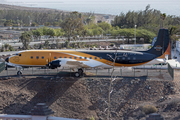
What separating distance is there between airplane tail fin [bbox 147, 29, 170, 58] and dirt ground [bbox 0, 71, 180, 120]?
14.5ft

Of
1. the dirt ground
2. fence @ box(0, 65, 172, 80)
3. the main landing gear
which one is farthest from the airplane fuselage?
the dirt ground

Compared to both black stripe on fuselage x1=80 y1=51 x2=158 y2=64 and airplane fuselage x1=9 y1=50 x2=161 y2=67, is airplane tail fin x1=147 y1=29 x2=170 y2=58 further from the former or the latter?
black stripe on fuselage x1=80 y1=51 x2=158 y2=64

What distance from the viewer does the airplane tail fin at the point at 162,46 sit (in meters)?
35.2

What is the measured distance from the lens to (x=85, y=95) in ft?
100.0

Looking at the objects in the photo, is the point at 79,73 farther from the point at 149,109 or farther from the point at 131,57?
the point at 149,109

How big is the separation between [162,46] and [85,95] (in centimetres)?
1442

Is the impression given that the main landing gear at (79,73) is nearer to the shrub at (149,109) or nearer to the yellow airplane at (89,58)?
the yellow airplane at (89,58)

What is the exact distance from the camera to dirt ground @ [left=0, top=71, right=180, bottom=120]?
27.7 m

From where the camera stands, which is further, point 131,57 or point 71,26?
point 71,26

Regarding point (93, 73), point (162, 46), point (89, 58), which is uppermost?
point (162, 46)

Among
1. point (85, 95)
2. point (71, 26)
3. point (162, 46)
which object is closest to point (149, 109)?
point (85, 95)


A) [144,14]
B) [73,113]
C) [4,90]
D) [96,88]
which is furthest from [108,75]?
[144,14]

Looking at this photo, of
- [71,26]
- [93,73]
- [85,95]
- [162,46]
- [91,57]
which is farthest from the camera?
[71,26]

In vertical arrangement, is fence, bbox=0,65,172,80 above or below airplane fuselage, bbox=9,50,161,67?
below
